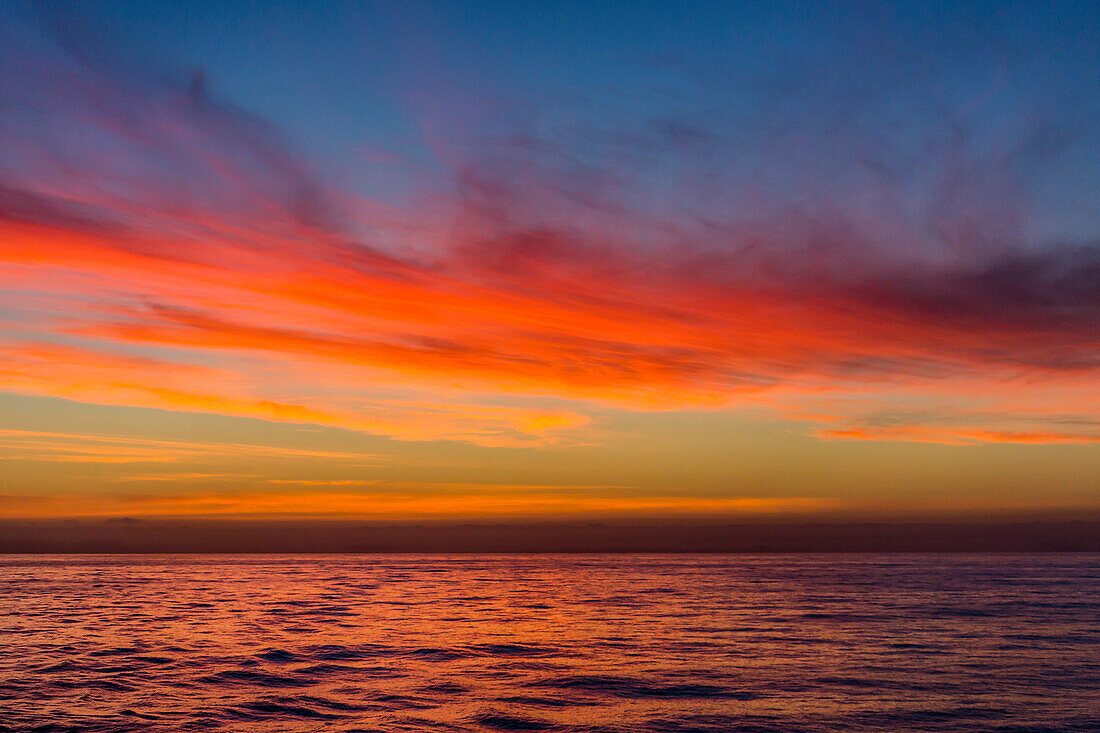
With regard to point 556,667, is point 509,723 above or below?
above

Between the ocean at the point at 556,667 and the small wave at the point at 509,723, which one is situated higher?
the small wave at the point at 509,723

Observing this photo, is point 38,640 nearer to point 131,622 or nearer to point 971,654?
point 131,622

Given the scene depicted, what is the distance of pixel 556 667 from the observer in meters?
32.5

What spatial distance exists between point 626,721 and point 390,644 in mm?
18948

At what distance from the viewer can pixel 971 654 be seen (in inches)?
1403

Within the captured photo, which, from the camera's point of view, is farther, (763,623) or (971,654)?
(763,623)

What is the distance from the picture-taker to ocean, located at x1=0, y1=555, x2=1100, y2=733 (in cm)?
2380

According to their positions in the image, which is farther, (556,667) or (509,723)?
(556,667)

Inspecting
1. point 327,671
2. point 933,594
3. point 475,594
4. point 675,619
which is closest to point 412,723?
point 327,671

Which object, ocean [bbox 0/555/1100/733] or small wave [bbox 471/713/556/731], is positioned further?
ocean [bbox 0/555/1100/733]

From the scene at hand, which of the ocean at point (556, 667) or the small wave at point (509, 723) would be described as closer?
the small wave at point (509, 723)

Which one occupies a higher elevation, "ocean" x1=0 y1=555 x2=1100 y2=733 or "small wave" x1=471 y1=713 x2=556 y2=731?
"small wave" x1=471 y1=713 x2=556 y2=731

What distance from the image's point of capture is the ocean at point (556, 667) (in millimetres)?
23797

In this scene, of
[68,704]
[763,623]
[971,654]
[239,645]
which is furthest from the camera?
[763,623]
